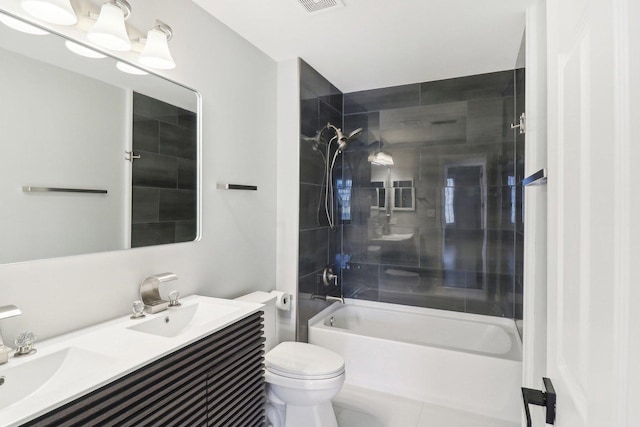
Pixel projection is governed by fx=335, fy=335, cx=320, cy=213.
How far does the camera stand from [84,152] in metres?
1.37

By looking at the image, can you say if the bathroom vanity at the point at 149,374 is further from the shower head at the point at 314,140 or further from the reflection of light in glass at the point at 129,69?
the shower head at the point at 314,140

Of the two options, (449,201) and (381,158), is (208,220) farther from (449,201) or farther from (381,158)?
(449,201)

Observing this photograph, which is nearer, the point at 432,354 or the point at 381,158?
the point at 432,354

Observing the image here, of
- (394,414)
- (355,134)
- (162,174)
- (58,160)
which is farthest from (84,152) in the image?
(394,414)

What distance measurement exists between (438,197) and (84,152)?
2633mm

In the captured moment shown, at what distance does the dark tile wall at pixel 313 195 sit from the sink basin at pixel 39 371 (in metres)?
1.63

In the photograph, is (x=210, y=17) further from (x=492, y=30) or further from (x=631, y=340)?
(x=631, y=340)

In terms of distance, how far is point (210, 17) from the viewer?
2.00 meters

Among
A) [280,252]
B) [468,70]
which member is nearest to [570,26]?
[280,252]

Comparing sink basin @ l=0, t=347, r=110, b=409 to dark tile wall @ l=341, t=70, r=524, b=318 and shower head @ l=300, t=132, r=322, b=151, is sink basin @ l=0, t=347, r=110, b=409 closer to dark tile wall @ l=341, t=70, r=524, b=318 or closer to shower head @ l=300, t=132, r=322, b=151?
shower head @ l=300, t=132, r=322, b=151

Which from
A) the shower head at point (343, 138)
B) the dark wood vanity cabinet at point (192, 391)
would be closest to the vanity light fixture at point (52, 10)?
the dark wood vanity cabinet at point (192, 391)

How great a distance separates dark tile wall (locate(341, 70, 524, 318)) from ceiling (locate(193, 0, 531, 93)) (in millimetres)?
290

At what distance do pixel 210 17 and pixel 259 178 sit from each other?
1047 millimetres

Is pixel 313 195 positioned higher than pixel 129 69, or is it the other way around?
pixel 129 69
